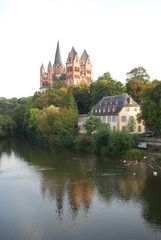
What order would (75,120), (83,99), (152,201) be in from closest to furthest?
(152,201)
(75,120)
(83,99)

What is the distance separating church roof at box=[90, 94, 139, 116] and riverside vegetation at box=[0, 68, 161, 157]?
381cm

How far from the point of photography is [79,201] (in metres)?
35.2

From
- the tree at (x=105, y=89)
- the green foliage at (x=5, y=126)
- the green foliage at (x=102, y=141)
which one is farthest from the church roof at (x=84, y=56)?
the green foliage at (x=102, y=141)

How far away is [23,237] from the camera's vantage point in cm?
2700

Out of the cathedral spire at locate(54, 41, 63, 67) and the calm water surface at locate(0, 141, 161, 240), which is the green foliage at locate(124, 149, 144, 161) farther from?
the cathedral spire at locate(54, 41, 63, 67)

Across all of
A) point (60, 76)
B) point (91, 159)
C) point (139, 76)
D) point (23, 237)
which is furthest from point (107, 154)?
point (60, 76)

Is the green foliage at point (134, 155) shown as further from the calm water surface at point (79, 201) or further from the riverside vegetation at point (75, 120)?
the calm water surface at point (79, 201)

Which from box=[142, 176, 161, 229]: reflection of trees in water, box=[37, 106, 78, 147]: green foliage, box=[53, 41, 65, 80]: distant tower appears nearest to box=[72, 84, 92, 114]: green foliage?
box=[37, 106, 78, 147]: green foliage

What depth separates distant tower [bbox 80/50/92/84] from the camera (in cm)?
14304

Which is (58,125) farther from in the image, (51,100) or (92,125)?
(51,100)

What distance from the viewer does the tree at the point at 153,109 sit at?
182ft

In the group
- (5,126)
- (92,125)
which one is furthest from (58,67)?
(92,125)

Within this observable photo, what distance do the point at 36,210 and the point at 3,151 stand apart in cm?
4142

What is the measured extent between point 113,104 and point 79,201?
41.7 m
